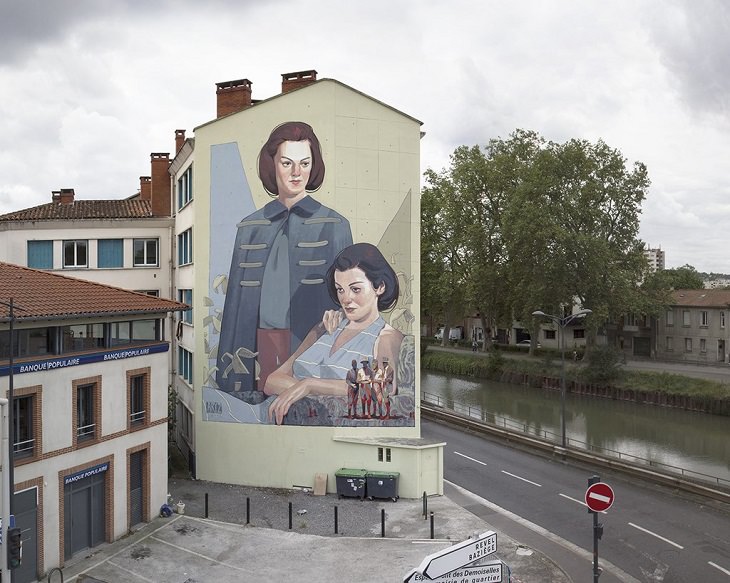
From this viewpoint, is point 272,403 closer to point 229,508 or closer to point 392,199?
point 229,508

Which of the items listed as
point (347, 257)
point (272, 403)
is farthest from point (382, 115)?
point (272, 403)

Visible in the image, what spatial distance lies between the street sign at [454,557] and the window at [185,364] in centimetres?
1966

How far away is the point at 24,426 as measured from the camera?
56.7 ft

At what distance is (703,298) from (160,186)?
52.4m

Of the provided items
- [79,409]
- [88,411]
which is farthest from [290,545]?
[79,409]

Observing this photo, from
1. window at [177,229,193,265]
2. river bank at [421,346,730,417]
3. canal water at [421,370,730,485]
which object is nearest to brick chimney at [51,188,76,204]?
window at [177,229,193,265]

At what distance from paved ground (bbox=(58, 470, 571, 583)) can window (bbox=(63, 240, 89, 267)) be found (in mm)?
13522

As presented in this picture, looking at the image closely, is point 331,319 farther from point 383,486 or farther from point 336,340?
point 383,486

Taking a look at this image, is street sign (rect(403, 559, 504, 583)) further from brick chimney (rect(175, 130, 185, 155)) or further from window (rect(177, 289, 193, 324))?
brick chimney (rect(175, 130, 185, 155))

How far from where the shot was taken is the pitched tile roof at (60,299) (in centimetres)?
1750

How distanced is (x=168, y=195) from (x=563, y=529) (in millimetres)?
23690

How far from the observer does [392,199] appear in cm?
2634

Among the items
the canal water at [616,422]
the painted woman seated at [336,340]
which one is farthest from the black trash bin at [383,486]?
the canal water at [616,422]

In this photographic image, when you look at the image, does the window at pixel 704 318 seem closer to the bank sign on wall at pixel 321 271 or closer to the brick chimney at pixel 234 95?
the bank sign on wall at pixel 321 271
